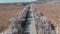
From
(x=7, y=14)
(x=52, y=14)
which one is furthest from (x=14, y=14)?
(x=52, y=14)

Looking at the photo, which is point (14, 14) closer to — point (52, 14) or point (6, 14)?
point (6, 14)

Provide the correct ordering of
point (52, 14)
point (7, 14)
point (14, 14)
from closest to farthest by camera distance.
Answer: point (14, 14)
point (7, 14)
point (52, 14)

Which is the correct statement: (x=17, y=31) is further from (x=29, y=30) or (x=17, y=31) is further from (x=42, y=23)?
(x=42, y=23)

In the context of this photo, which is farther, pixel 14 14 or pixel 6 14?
pixel 6 14

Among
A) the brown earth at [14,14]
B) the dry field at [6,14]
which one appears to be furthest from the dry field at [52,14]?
the dry field at [6,14]

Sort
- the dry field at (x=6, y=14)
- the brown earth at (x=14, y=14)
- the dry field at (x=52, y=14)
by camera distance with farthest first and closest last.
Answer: the dry field at (x=52, y=14)
the brown earth at (x=14, y=14)
the dry field at (x=6, y=14)

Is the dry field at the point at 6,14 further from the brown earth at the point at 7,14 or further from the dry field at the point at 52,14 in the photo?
the dry field at the point at 52,14

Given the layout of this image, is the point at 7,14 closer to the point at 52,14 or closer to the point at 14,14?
the point at 14,14

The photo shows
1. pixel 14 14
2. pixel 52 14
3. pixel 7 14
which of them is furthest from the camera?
pixel 52 14

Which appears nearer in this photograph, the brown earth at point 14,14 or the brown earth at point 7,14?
the brown earth at point 7,14

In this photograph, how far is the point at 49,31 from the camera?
3.17 m

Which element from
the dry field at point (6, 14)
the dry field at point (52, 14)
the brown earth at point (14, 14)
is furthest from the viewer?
the dry field at point (52, 14)

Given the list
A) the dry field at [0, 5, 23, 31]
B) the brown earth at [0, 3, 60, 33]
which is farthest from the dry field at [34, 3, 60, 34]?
the dry field at [0, 5, 23, 31]

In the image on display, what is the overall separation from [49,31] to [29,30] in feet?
1.28
